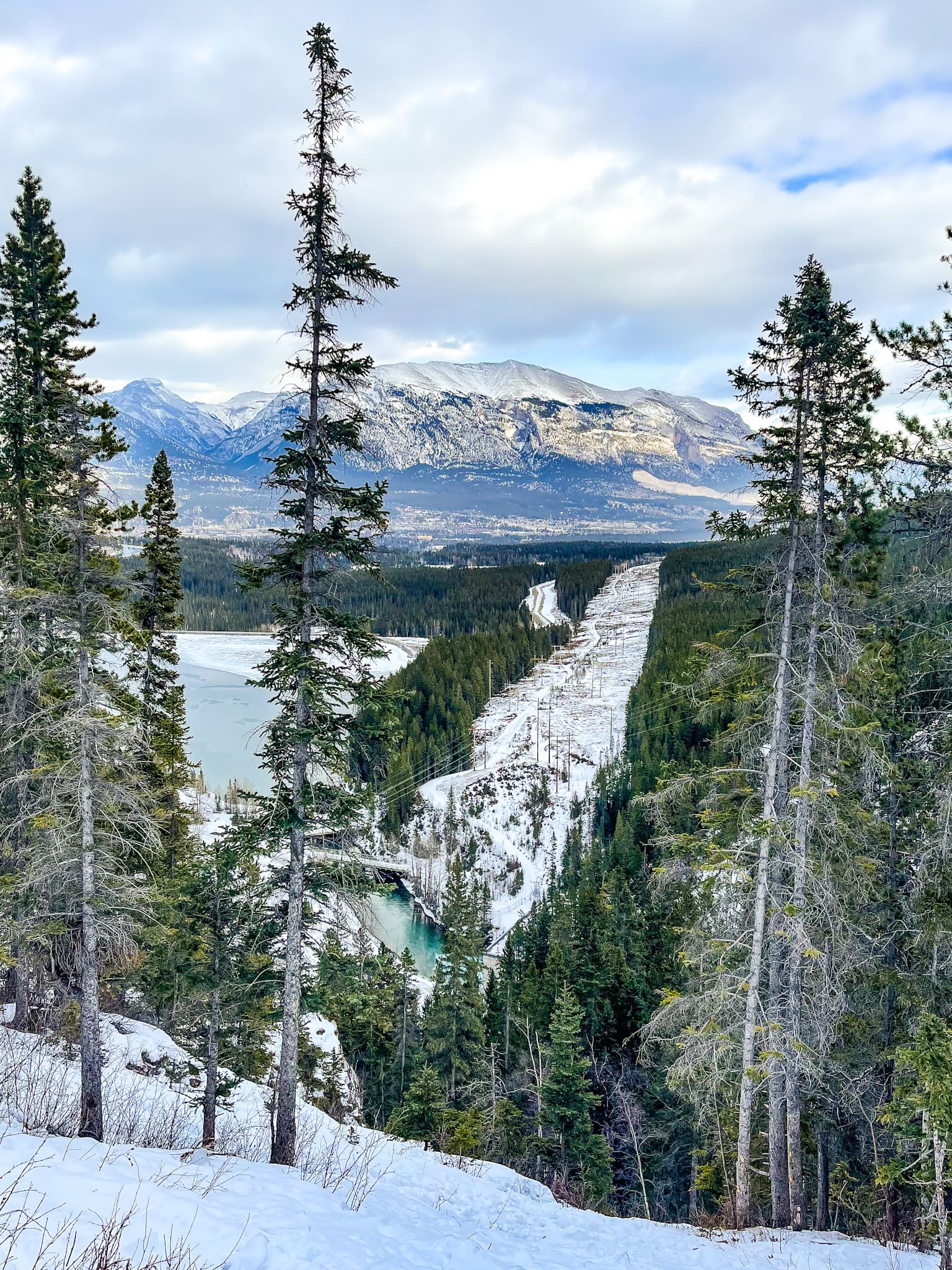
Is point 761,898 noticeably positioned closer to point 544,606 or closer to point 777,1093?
point 777,1093

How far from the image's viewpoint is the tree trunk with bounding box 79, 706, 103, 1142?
9.58 m

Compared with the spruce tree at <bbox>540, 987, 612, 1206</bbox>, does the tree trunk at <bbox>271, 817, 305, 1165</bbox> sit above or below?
above

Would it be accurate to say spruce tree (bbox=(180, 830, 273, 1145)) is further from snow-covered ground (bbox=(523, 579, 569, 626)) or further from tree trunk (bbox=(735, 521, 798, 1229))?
snow-covered ground (bbox=(523, 579, 569, 626))

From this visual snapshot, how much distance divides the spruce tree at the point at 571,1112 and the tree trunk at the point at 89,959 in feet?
44.3

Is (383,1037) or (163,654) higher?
(163,654)

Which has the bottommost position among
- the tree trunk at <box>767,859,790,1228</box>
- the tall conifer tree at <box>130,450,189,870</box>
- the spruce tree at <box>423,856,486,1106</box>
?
the spruce tree at <box>423,856,486,1106</box>

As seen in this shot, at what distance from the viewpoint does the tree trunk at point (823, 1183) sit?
43.2 feet

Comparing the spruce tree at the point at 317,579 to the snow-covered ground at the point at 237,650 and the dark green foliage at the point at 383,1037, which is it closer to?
the dark green foliage at the point at 383,1037

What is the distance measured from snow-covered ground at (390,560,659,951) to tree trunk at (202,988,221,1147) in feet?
109

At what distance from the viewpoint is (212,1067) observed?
14.0 m

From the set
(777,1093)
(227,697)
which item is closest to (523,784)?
(227,697)

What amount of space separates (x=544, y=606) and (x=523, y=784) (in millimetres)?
89623

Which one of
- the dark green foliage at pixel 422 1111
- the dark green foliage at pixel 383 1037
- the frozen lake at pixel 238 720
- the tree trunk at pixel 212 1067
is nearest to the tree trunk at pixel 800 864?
the frozen lake at pixel 238 720

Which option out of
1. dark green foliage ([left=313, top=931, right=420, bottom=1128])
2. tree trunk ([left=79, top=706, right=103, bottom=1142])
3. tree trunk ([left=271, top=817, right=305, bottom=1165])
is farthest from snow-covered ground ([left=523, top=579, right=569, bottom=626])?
tree trunk ([left=79, top=706, right=103, bottom=1142])
